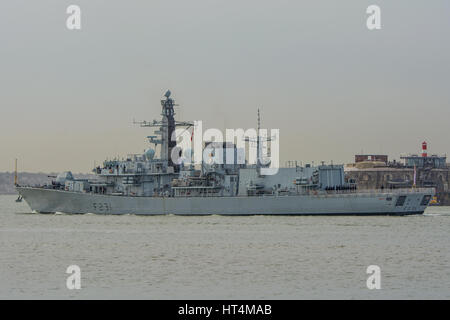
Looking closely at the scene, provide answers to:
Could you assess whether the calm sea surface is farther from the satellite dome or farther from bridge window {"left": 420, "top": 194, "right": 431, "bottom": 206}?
the satellite dome

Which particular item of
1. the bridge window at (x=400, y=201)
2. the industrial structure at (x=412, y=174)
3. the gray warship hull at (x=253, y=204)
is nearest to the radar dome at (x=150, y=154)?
the gray warship hull at (x=253, y=204)

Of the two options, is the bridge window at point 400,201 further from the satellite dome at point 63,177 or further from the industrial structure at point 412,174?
the industrial structure at point 412,174

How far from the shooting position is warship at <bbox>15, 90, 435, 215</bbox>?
63.8 metres

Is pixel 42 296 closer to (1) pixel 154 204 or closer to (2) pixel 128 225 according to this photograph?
(2) pixel 128 225

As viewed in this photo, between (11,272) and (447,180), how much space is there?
9874cm

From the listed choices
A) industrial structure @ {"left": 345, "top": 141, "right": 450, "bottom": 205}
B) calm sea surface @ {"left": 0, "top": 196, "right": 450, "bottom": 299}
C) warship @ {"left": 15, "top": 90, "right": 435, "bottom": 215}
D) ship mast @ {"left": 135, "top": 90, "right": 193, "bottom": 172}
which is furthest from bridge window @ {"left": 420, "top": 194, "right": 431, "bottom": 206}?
industrial structure @ {"left": 345, "top": 141, "right": 450, "bottom": 205}

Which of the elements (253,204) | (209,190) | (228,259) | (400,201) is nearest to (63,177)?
(209,190)

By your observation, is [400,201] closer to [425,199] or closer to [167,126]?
[425,199]

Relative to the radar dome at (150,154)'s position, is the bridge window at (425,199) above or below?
below

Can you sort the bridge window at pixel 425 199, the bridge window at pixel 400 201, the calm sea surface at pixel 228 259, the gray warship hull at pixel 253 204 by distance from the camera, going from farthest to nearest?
the bridge window at pixel 425 199 → the bridge window at pixel 400 201 → the gray warship hull at pixel 253 204 → the calm sea surface at pixel 228 259

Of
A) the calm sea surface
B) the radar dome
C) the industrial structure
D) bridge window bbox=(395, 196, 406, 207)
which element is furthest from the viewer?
the industrial structure

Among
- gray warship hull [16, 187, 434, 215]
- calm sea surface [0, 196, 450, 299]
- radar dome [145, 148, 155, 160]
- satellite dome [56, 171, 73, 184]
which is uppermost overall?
radar dome [145, 148, 155, 160]

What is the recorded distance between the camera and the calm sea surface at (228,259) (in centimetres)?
2658

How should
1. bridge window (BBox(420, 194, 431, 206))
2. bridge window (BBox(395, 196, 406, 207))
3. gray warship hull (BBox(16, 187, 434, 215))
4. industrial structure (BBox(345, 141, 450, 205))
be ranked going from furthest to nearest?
industrial structure (BBox(345, 141, 450, 205)) → bridge window (BBox(420, 194, 431, 206)) → bridge window (BBox(395, 196, 406, 207)) → gray warship hull (BBox(16, 187, 434, 215))
